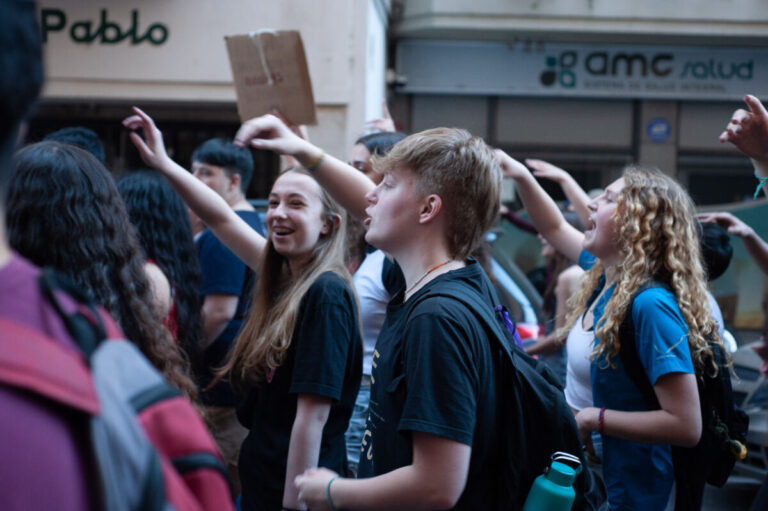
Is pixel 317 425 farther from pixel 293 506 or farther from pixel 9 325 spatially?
pixel 9 325

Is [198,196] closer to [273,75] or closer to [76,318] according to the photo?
[273,75]

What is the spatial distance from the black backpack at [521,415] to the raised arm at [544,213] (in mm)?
1474

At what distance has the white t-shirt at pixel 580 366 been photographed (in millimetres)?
2909

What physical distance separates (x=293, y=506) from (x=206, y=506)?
1615mm

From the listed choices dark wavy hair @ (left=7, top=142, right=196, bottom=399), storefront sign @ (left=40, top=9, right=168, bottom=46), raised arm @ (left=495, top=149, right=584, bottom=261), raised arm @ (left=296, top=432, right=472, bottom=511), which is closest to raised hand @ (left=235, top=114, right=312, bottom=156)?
dark wavy hair @ (left=7, top=142, right=196, bottom=399)

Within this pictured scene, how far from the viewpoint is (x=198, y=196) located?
9.36 ft

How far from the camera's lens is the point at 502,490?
1906 millimetres

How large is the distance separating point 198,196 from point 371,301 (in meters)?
0.79

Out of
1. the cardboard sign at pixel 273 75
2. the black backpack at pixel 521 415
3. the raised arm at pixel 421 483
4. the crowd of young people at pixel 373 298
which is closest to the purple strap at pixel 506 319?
the crowd of young people at pixel 373 298

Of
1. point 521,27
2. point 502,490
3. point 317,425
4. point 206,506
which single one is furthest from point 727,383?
point 521,27

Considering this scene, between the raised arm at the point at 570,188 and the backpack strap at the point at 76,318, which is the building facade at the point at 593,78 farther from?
the backpack strap at the point at 76,318

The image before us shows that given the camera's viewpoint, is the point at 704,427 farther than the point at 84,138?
No

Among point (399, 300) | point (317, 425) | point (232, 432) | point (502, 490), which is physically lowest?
point (232, 432)

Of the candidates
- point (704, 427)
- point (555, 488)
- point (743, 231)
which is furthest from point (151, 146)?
point (743, 231)
